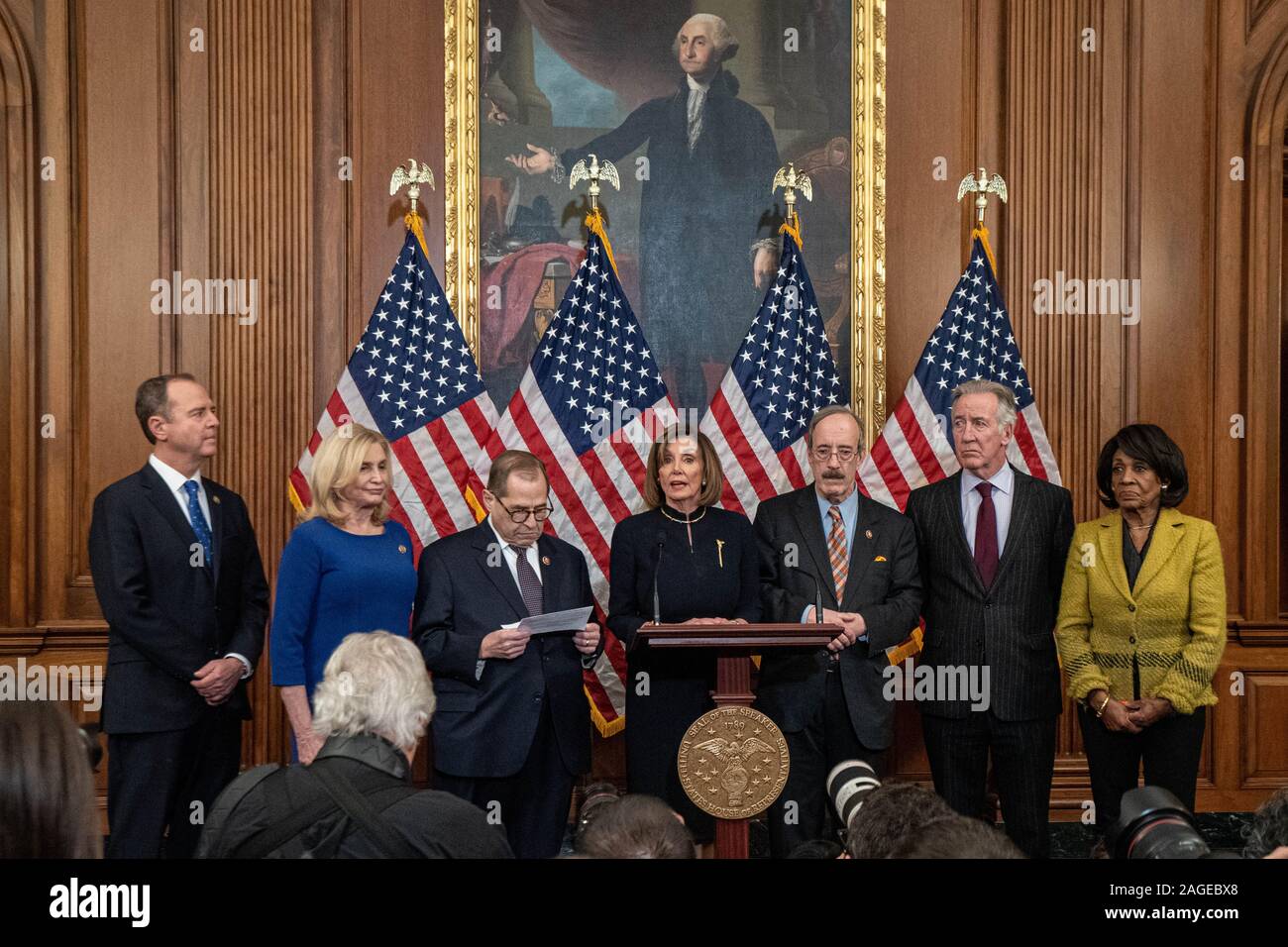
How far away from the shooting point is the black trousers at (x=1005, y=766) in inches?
196

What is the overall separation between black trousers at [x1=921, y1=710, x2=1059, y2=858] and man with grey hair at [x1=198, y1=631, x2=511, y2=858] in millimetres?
2837

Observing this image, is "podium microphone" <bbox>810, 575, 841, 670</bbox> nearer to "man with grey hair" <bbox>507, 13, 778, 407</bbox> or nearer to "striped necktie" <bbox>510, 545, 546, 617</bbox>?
"striped necktie" <bbox>510, 545, 546, 617</bbox>

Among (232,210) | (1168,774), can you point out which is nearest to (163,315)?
(232,210)

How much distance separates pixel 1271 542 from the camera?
22.1ft

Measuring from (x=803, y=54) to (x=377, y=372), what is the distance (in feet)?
9.23

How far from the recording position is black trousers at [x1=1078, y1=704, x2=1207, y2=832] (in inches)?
191

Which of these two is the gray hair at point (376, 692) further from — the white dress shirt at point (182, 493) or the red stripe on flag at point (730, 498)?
the red stripe on flag at point (730, 498)

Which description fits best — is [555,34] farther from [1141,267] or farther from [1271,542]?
[1271,542]

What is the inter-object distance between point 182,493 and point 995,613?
3.18 meters

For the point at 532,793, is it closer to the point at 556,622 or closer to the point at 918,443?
the point at 556,622

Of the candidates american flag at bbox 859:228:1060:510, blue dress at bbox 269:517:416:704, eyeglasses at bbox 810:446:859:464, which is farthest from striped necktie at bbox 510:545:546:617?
american flag at bbox 859:228:1060:510

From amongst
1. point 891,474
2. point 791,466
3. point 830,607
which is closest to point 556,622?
point 830,607

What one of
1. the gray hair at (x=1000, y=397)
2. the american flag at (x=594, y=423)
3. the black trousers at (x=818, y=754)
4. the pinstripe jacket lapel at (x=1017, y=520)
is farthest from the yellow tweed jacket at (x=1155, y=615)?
the american flag at (x=594, y=423)

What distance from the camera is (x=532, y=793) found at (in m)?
4.62
